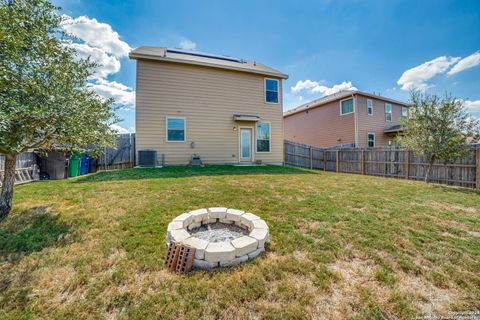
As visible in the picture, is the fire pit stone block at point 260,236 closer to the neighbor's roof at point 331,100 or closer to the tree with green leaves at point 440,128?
the tree with green leaves at point 440,128

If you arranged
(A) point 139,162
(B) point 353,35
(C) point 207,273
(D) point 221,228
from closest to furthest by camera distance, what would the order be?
1. (C) point 207,273
2. (D) point 221,228
3. (A) point 139,162
4. (B) point 353,35

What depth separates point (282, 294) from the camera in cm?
167

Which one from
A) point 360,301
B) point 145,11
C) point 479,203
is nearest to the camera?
point 360,301

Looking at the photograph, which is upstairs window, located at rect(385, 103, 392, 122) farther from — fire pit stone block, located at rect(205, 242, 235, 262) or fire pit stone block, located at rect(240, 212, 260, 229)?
fire pit stone block, located at rect(205, 242, 235, 262)

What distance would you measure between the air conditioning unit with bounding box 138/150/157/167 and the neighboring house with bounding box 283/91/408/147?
1334 centimetres

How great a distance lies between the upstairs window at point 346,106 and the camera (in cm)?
1389

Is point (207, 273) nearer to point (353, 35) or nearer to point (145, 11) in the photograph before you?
point (145, 11)

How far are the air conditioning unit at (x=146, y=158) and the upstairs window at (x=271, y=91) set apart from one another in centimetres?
678

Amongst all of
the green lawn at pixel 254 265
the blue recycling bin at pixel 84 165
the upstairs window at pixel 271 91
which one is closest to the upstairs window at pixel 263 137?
the upstairs window at pixel 271 91

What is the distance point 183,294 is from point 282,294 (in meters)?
0.88

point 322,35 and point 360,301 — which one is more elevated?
point 322,35

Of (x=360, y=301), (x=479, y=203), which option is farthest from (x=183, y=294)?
(x=479, y=203)

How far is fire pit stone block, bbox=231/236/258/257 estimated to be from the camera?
2101 millimetres

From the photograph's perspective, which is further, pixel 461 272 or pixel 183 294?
pixel 461 272
